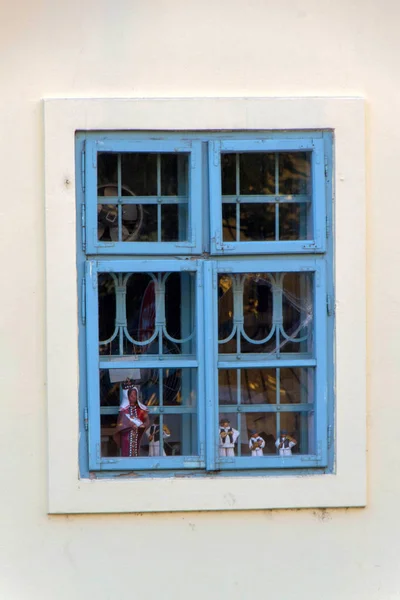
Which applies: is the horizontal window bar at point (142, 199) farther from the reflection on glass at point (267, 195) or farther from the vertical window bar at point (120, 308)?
the vertical window bar at point (120, 308)

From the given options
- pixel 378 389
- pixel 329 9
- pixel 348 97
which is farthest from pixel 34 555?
pixel 329 9

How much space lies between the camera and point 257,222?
374 centimetres

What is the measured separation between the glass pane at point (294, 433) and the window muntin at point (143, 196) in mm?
752

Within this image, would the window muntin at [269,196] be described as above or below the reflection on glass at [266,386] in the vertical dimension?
above

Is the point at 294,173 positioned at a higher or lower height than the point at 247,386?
higher

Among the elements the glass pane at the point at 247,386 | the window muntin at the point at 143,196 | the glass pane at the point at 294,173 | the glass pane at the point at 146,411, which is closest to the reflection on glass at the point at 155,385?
the glass pane at the point at 146,411

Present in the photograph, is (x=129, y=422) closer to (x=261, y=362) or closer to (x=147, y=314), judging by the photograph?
(x=147, y=314)

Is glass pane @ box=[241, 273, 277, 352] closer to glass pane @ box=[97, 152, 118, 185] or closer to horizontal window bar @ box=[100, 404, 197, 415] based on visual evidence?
horizontal window bar @ box=[100, 404, 197, 415]

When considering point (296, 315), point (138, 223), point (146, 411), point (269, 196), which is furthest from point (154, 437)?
point (269, 196)

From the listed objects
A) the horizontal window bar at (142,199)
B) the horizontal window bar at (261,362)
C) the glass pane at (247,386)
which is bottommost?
the glass pane at (247,386)

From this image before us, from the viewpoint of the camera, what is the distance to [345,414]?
3689 mm

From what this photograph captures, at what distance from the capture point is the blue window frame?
366 centimetres

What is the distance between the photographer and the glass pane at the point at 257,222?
373 cm

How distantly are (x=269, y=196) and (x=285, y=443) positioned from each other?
37.9 inches
